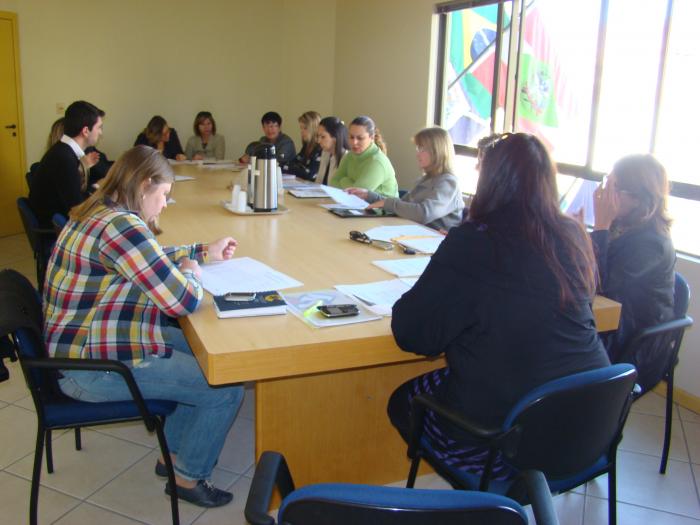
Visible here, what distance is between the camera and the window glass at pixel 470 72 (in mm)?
4688

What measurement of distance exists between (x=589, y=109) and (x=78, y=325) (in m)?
3.21

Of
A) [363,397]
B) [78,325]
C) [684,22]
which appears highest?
[684,22]

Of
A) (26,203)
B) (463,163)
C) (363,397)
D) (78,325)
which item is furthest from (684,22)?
(26,203)

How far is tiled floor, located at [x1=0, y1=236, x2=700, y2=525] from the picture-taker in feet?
6.63

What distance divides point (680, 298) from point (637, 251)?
0.24 metres

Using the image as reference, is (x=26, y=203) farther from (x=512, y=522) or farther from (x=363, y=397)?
(x=512, y=522)

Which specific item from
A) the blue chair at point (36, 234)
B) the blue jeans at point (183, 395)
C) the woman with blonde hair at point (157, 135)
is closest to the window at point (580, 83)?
the blue jeans at point (183, 395)

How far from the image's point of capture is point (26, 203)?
3.15 m

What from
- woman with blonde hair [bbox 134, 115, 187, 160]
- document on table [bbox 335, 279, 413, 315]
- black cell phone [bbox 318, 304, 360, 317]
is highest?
woman with blonde hair [bbox 134, 115, 187, 160]

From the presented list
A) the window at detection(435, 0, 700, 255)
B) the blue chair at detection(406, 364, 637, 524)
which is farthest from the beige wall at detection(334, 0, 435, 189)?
the blue chair at detection(406, 364, 637, 524)

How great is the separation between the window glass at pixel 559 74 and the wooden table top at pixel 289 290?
1.65m

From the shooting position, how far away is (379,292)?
1.88m

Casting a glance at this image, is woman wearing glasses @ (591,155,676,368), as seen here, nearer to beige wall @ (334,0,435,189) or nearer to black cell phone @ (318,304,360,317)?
black cell phone @ (318,304,360,317)

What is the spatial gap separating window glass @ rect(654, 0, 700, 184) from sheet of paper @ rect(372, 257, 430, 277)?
163cm
